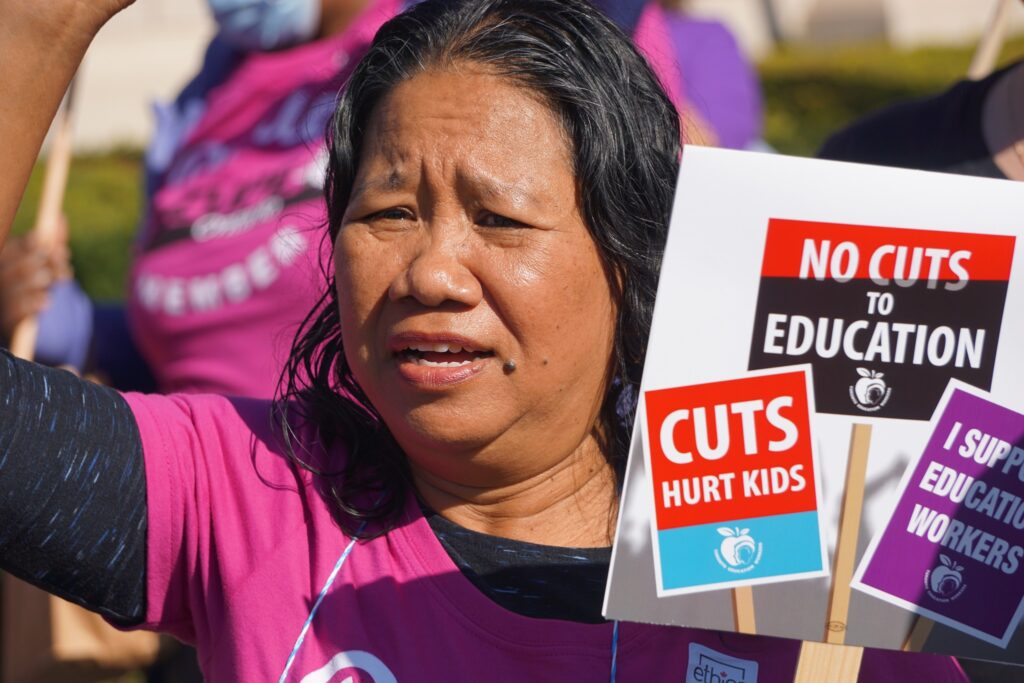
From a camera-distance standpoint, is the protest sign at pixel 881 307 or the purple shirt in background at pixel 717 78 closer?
the protest sign at pixel 881 307

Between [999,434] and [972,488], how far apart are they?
67 millimetres

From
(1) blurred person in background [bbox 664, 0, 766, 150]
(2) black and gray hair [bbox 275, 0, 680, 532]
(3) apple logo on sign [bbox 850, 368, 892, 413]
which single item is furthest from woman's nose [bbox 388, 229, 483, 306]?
(1) blurred person in background [bbox 664, 0, 766, 150]

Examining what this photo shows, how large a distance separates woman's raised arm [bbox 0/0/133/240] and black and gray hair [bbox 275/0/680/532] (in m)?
0.41

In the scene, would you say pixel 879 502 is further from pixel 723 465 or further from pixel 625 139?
pixel 625 139

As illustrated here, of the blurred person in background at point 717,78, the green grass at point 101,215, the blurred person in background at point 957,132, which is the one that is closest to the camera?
the blurred person in background at point 957,132

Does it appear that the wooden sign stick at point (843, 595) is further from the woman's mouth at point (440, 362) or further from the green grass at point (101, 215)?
the green grass at point (101, 215)

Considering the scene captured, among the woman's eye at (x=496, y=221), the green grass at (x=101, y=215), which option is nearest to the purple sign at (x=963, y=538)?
the woman's eye at (x=496, y=221)

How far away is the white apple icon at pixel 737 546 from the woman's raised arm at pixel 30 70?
2.94 feet

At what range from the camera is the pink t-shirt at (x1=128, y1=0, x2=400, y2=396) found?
3.02m

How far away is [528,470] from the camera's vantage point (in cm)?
187

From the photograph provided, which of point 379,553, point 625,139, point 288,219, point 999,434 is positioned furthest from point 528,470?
point 288,219

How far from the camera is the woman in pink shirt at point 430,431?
1733 millimetres

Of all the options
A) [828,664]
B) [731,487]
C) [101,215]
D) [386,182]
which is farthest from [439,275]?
[101,215]

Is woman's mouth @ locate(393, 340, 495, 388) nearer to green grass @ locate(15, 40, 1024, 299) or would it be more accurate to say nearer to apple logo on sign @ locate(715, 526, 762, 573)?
apple logo on sign @ locate(715, 526, 762, 573)
